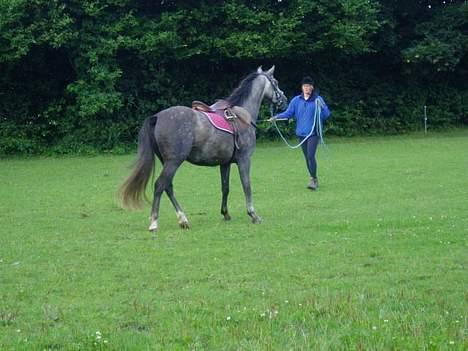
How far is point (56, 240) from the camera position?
36.9 feet

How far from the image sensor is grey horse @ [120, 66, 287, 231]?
38.3ft

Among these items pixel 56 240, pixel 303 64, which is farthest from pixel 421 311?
pixel 303 64

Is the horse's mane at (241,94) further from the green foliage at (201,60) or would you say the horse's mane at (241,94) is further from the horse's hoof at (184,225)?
the green foliage at (201,60)

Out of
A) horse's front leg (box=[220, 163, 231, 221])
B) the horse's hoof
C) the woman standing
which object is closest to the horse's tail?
the horse's hoof

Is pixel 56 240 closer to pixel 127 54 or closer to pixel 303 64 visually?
pixel 127 54

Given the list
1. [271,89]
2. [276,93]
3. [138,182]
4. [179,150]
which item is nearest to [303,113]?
[276,93]

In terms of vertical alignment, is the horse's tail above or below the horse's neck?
below

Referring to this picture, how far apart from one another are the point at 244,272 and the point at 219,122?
4.50 meters

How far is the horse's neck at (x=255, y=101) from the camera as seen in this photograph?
1338cm

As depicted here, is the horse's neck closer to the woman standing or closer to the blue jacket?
the woman standing

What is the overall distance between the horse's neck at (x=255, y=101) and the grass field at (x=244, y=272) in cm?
180

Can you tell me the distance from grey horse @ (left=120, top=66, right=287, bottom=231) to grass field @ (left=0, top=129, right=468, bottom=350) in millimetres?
567

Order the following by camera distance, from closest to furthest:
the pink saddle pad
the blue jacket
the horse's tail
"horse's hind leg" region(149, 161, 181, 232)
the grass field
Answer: the grass field
the horse's tail
"horse's hind leg" region(149, 161, 181, 232)
the pink saddle pad
the blue jacket

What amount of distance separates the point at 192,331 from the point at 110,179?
1543 centimetres
